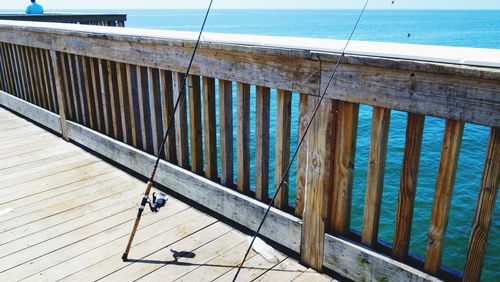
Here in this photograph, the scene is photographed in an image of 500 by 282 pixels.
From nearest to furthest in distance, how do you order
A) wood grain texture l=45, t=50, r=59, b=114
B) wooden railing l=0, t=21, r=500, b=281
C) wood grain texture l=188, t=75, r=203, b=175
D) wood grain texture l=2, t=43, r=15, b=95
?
1. wooden railing l=0, t=21, r=500, b=281
2. wood grain texture l=188, t=75, r=203, b=175
3. wood grain texture l=45, t=50, r=59, b=114
4. wood grain texture l=2, t=43, r=15, b=95

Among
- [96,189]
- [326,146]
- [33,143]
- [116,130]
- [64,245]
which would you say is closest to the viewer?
[326,146]

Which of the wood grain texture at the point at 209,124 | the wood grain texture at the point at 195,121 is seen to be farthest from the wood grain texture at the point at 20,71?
the wood grain texture at the point at 209,124

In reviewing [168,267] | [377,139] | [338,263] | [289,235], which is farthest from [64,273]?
[377,139]

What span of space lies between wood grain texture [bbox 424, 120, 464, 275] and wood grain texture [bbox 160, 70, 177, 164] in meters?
1.81

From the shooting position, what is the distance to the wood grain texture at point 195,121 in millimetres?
2896

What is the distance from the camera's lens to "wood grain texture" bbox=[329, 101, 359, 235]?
2070mm

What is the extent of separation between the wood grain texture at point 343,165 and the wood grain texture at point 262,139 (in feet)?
1.65

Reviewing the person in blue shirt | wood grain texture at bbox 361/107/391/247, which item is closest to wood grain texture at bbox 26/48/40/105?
wood grain texture at bbox 361/107/391/247

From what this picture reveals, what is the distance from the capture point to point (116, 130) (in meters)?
3.80

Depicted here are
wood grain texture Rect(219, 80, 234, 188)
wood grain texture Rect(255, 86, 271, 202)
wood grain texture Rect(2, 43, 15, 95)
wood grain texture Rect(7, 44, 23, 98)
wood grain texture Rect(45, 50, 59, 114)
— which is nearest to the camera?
wood grain texture Rect(255, 86, 271, 202)

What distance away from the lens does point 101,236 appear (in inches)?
109

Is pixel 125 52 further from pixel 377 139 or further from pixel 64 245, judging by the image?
pixel 377 139

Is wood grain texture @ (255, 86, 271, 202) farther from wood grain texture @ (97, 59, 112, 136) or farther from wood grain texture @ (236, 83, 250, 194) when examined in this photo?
wood grain texture @ (97, 59, 112, 136)

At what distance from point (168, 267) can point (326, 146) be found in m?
1.11
